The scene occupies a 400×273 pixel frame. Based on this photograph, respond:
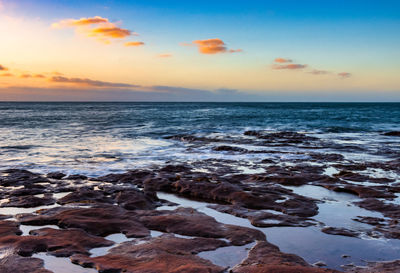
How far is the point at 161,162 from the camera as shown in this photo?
53.3 feet

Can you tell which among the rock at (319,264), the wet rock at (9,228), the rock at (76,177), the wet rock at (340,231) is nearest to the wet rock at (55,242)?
the wet rock at (9,228)

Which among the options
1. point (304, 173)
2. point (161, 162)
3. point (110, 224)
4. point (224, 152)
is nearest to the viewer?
point (110, 224)

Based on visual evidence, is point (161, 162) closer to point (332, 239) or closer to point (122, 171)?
point (122, 171)

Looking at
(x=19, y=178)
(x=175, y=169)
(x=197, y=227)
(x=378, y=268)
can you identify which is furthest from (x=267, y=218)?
(x=19, y=178)

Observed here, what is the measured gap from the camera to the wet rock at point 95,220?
7105 mm

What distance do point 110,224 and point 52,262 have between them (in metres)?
1.84

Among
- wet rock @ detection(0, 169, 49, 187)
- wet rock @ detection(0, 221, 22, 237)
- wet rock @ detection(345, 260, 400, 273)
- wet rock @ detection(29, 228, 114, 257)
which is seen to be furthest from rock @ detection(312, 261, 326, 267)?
wet rock @ detection(0, 169, 49, 187)

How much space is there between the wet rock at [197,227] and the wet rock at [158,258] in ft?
1.26

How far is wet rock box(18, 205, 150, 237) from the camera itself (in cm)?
711

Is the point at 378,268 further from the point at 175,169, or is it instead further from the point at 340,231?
the point at 175,169

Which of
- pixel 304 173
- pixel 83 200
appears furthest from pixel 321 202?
pixel 83 200

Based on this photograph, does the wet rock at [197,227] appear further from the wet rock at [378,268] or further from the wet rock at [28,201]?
the wet rock at [28,201]

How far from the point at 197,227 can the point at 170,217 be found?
80 centimetres

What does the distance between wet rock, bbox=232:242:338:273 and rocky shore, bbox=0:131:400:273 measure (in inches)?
0.7
